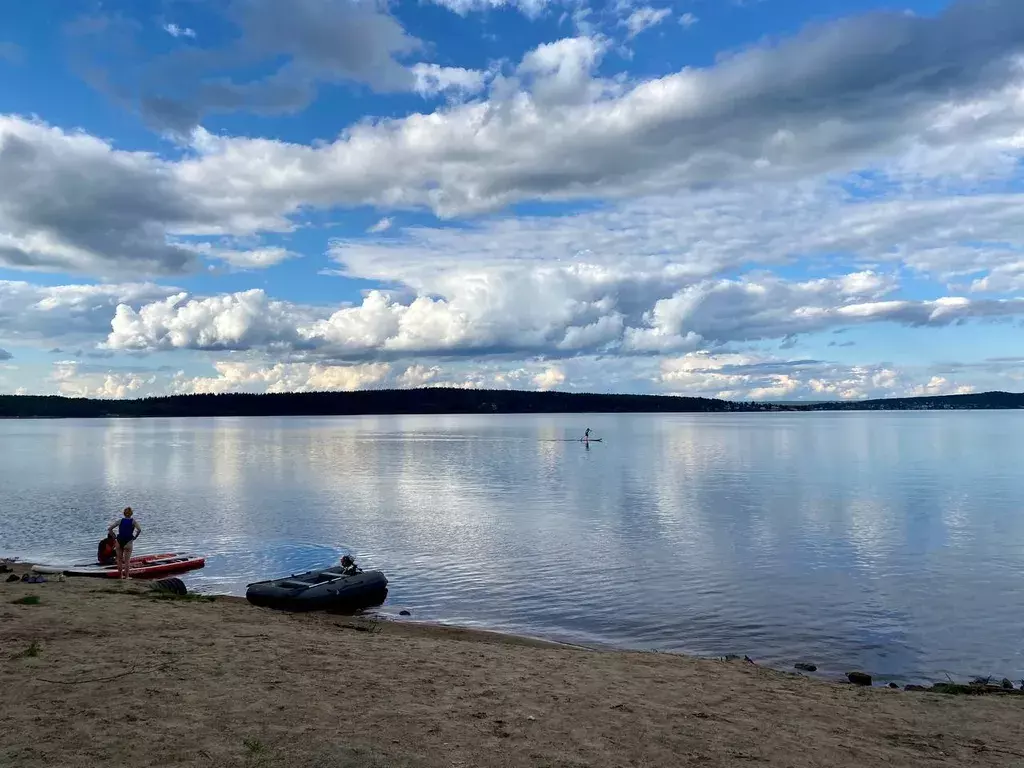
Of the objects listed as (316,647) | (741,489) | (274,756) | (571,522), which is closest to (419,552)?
(571,522)

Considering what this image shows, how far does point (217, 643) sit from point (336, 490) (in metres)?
47.3

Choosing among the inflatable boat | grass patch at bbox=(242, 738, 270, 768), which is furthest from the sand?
the inflatable boat

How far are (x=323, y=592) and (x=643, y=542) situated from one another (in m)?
18.1

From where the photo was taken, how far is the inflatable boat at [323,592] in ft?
74.3

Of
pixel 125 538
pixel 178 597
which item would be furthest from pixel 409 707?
pixel 125 538

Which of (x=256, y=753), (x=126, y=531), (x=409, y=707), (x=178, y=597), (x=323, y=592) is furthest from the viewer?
(x=126, y=531)

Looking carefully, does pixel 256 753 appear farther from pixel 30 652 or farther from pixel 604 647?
pixel 604 647

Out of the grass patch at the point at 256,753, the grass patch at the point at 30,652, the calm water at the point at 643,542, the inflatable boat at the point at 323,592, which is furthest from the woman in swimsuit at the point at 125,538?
the grass patch at the point at 256,753

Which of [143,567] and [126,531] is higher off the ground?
[126,531]

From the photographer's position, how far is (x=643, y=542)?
3656 centimetres

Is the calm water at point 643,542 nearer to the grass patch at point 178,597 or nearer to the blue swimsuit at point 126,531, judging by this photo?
the blue swimsuit at point 126,531

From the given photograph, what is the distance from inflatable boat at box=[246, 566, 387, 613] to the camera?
22.7m

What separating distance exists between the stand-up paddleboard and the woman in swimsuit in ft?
2.86

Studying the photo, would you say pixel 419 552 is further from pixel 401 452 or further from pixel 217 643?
pixel 401 452
